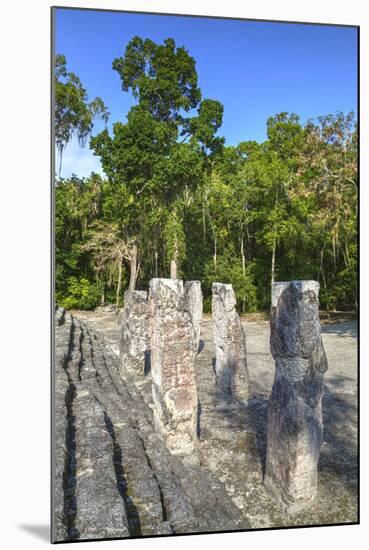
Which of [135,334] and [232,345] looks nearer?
[232,345]

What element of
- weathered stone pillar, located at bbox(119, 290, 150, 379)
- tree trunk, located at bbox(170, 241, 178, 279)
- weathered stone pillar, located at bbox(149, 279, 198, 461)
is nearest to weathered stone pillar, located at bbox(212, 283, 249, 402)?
weathered stone pillar, located at bbox(119, 290, 150, 379)

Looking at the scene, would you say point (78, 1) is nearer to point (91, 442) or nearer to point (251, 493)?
point (91, 442)

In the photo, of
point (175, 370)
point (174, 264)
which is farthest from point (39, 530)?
point (174, 264)

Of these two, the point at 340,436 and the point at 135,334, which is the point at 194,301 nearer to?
the point at 135,334

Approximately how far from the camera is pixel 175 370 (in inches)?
165

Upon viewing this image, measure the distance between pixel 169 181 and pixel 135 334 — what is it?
9.85 feet

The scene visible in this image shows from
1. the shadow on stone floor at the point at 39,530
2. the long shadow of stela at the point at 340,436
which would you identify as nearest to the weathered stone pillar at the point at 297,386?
the long shadow of stela at the point at 340,436

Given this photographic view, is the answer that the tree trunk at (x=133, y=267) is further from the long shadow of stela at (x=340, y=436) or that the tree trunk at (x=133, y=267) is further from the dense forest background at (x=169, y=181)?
the long shadow of stela at (x=340, y=436)

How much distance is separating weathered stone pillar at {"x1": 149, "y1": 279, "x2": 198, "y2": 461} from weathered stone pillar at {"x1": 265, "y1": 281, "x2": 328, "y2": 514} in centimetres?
100

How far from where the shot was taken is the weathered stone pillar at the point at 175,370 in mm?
4188

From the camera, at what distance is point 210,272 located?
11.7m

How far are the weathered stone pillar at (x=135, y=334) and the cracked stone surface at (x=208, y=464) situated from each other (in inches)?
11.9
